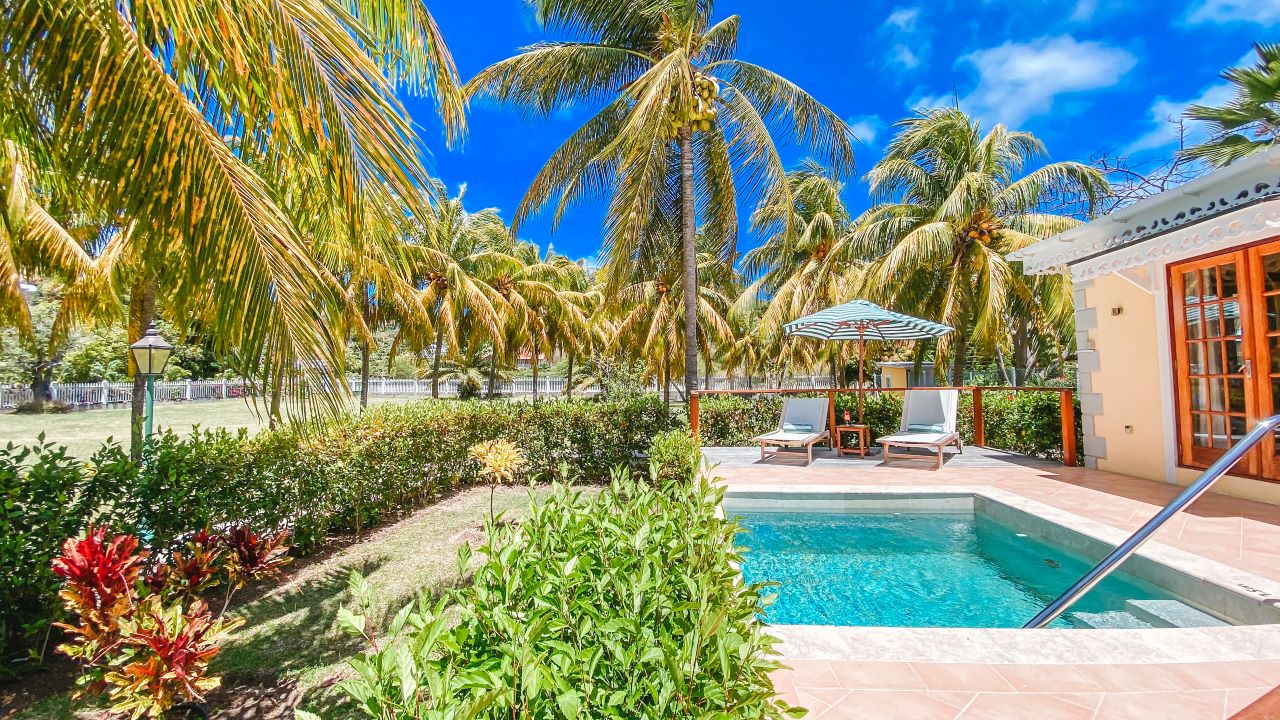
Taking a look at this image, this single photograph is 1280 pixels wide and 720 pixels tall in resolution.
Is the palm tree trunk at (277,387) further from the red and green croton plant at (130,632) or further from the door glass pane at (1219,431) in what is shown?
the door glass pane at (1219,431)

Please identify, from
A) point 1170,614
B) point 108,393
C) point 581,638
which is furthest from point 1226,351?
point 108,393

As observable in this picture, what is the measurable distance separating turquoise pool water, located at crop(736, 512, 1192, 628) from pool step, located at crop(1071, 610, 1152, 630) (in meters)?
0.06

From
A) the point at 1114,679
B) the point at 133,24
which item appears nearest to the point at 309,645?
the point at 133,24

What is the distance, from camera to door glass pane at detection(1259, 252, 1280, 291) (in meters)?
5.72

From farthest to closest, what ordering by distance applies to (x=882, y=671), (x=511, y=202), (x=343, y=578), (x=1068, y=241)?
(x=511, y=202)
(x=1068, y=241)
(x=343, y=578)
(x=882, y=671)

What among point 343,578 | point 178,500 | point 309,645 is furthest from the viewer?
point 343,578

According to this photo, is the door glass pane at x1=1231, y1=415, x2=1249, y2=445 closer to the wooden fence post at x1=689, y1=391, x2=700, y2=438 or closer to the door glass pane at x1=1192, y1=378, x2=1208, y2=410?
the door glass pane at x1=1192, y1=378, x2=1208, y2=410

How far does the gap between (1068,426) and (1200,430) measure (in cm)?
190

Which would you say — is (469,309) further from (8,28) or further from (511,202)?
(8,28)

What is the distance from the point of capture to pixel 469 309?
19.0 meters

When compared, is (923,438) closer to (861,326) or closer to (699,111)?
(861,326)

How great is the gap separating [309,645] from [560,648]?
3.71 metres

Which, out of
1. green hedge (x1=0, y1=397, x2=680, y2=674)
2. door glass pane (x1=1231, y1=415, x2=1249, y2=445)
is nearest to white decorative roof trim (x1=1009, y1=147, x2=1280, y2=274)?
door glass pane (x1=1231, y1=415, x2=1249, y2=445)

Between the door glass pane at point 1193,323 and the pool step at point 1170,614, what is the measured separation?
431 centimetres
